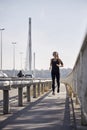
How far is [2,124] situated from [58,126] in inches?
59.2

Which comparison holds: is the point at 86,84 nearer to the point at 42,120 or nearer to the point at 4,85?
the point at 42,120

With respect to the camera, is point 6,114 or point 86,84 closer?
point 86,84

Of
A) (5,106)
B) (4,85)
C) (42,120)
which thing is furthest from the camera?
(5,106)

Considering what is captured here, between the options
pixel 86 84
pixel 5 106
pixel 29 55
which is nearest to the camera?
pixel 86 84

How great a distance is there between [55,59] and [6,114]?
3.01 m

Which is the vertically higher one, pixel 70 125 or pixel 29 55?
pixel 29 55

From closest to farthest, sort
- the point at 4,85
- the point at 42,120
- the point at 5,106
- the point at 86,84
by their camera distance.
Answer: the point at 86,84, the point at 42,120, the point at 4,85, the point at 5,106

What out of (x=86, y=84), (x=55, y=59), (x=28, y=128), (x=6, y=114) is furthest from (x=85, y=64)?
(x=55, y=59)

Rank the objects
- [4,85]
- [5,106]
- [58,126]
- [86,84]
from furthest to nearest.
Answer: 1. [5,106]
2. [4,85]
3. [58,126]
4. [86,84]

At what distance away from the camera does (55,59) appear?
16016 millimetres

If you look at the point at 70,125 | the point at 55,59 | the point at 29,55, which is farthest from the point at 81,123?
the point at 29,55

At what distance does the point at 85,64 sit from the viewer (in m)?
9.61

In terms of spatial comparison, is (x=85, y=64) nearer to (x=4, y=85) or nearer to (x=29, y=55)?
(x=4, y=85)

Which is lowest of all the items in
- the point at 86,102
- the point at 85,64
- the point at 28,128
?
the point at 28,128
